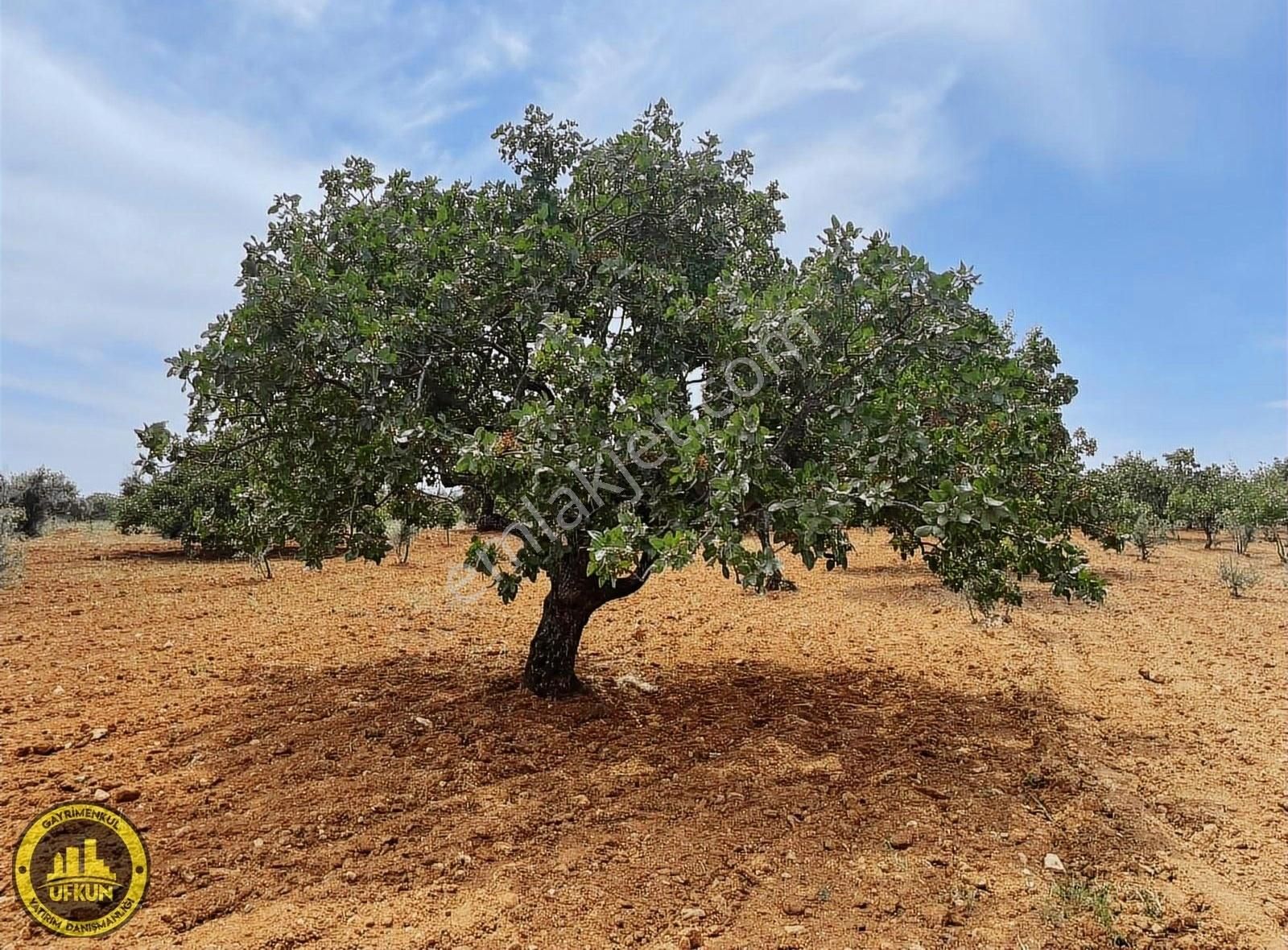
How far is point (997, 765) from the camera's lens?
19.0ft

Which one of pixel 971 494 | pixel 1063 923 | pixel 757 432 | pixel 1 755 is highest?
pixel 757 432

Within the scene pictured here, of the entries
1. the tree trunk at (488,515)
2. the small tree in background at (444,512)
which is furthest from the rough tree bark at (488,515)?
the small tree in background at (444,512)

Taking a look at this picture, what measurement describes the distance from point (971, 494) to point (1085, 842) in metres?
2.28

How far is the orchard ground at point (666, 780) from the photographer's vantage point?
3.81m

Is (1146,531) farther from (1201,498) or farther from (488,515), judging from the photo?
(488,515)

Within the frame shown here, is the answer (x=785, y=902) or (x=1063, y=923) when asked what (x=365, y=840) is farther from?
(x=1063, y=923)

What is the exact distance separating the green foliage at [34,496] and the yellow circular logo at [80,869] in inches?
865

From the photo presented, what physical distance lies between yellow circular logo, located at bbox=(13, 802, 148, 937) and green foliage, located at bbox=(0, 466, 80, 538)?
21964 mm

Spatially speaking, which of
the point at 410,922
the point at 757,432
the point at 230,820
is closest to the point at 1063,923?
the point at 757,432

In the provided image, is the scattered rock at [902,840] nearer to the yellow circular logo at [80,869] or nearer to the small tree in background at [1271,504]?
the yellow circular logo at [80,869]

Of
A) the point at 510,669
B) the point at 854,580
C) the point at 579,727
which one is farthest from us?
the point at 854,580

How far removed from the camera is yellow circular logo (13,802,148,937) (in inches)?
145

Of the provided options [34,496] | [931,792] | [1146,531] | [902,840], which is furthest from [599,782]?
[34,496]

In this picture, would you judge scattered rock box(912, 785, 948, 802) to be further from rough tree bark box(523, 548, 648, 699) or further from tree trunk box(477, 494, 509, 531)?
tree trunk box(477, 494, 509, 531)
